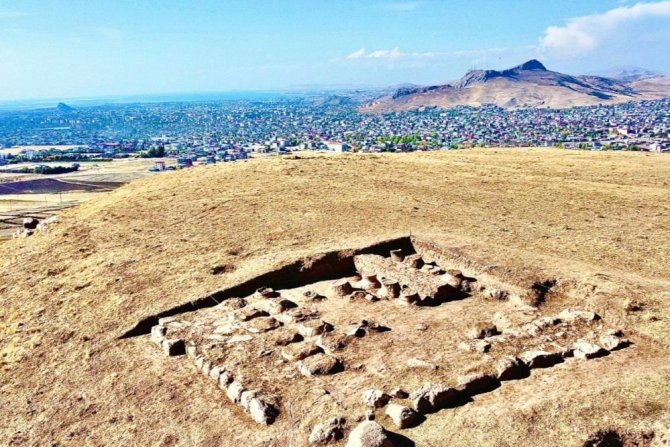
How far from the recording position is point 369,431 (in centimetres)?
887

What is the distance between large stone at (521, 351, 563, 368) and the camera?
11344 mm

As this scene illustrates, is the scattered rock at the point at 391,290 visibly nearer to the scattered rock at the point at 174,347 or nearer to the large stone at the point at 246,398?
the scattered rock at the point at 174,347

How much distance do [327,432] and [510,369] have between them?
4.00 metres

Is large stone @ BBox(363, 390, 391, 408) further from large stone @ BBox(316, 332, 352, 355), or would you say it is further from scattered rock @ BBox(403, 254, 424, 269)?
scattered rock @ BBox(403, 254, 424, 269)

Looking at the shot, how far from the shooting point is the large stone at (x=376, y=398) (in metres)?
10.0

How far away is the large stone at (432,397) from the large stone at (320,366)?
2029 mm

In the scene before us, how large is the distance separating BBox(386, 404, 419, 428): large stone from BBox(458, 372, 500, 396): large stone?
126 centimetres

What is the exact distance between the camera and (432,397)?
9891 mm

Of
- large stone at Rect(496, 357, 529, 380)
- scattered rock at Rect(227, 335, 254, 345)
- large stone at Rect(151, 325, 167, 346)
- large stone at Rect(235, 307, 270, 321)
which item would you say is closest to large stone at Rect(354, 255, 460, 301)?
large stone at Rect(235, 307, 270, 321)

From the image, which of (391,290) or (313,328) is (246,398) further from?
(391,290)

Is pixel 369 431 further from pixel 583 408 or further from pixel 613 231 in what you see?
pixel 613 231

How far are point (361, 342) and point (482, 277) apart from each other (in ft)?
17.5

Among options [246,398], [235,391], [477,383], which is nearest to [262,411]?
[246,398]

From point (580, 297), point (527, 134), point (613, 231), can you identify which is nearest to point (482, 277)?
point (580, 297)
